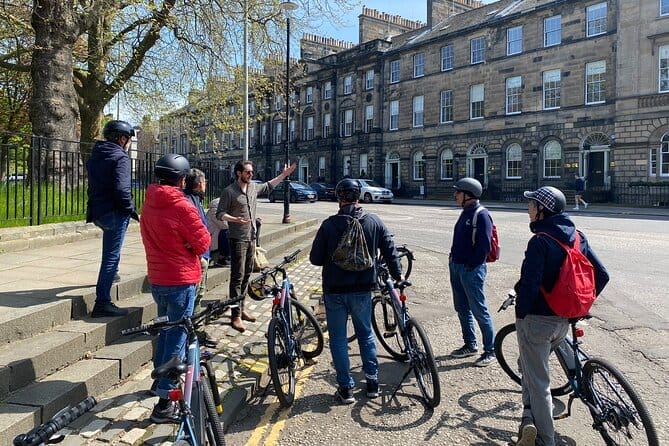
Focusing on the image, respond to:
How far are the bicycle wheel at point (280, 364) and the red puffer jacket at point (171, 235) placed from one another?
37.7 inches

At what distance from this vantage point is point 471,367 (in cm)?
528

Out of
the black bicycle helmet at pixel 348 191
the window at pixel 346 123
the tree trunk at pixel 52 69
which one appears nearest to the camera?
the black bicycle helmet at pixel 348 191

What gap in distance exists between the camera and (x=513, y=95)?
3603cm

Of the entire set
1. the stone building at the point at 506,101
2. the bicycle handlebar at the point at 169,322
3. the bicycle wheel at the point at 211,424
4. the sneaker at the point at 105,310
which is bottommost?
the bicycle wheel at the point at 211,424

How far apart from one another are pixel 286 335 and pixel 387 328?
1317 millimetres

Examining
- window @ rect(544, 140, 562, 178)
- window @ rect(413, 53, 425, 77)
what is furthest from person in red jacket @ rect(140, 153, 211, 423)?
window @ rect(413, 53, 425, 77)

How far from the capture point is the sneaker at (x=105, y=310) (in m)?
4.95

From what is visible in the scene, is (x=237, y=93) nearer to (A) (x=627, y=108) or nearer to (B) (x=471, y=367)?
(B) (x=471, y=367)

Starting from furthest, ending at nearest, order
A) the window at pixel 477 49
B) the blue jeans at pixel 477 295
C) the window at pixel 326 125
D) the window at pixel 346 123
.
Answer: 1. the window at pixel 326 125
2. the window at pixel 346 123
3. the window at pixel 477 49
4. the blue jeans at pixel 477 295

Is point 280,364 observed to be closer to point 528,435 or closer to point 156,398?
point 156,398

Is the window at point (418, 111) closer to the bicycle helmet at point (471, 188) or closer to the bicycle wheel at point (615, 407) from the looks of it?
the bicycle helmet at point (471, 188)

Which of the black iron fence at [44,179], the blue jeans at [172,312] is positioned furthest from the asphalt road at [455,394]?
the black iron fence at [44,179]

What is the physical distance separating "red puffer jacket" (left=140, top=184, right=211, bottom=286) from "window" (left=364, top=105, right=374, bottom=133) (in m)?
44.3

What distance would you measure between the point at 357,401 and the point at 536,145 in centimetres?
3298
